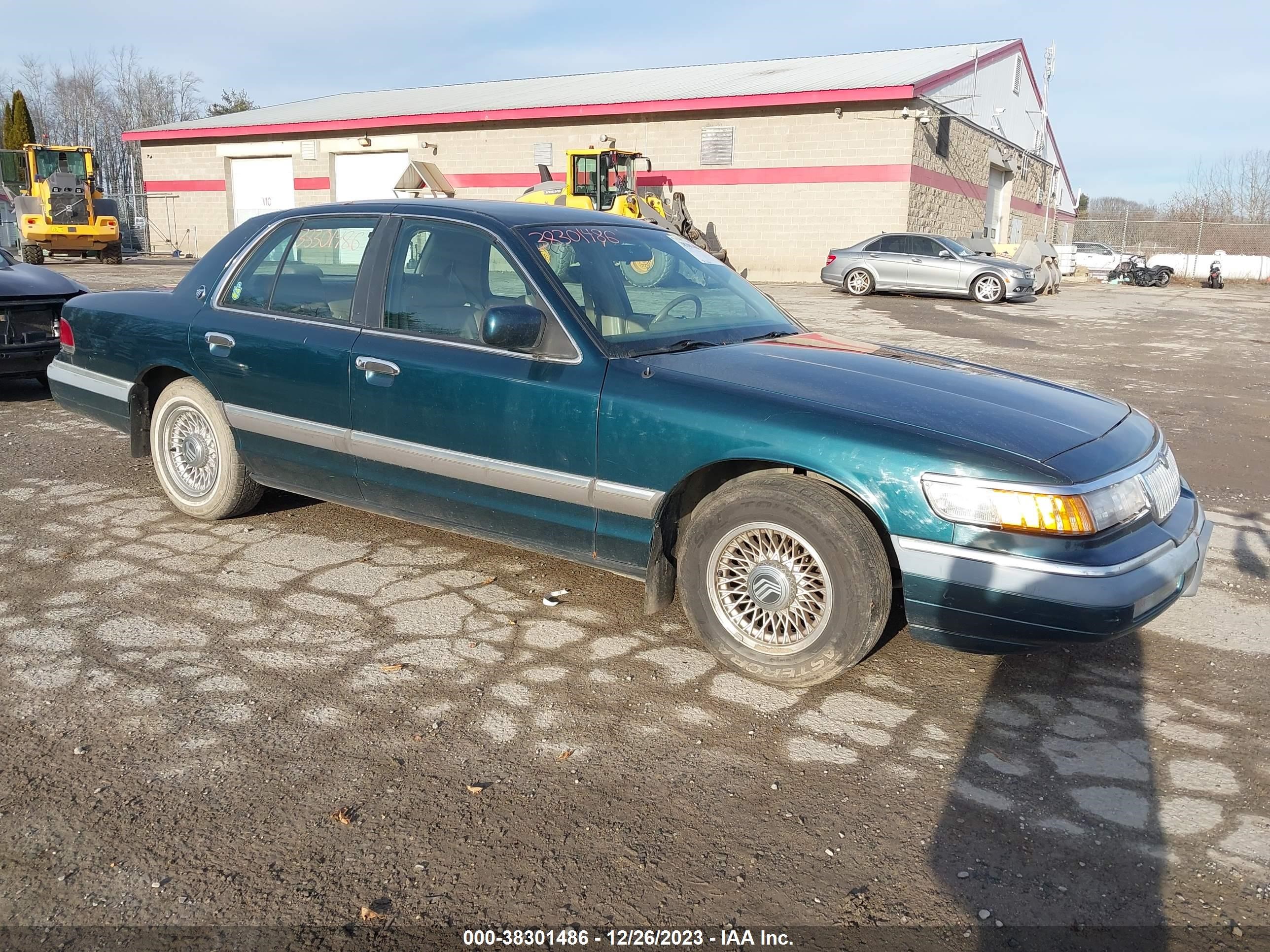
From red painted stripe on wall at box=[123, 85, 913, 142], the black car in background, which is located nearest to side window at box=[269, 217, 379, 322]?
the black car in background

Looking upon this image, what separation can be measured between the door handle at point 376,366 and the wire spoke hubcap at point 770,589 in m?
1.57

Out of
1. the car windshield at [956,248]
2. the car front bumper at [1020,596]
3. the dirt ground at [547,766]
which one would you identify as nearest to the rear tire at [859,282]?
the car windshield at [956,248]

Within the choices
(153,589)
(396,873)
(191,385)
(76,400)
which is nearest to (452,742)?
(396,873)

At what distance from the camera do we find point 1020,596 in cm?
310

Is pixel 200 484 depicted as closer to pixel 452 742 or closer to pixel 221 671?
A: pixel 221 671

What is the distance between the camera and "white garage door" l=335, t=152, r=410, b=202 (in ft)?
107

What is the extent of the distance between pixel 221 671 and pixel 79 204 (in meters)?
27.9

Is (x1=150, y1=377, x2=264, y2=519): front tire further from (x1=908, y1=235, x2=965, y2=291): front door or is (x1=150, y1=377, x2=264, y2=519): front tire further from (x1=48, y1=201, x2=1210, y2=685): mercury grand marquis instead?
(x1=908, y1=235, x2=965, y2=291): front door

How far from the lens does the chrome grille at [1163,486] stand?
11.4 ft

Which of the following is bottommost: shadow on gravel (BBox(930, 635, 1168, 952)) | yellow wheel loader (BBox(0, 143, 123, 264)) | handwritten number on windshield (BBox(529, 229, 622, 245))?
shadow on gravel (BBox(930, 635, 1168, 952))

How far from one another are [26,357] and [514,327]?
6.15 metres

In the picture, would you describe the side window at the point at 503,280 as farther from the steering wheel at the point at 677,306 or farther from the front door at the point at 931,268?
the front door at the point at 931,268

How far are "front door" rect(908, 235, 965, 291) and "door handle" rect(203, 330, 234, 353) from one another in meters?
18.8

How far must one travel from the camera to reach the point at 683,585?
372cm
